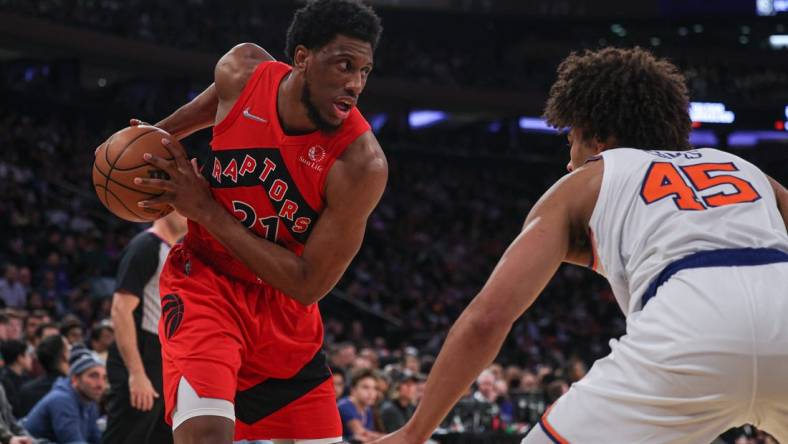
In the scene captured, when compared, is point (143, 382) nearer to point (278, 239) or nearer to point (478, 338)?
point (278, 239)

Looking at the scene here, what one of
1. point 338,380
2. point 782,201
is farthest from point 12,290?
point 782,201

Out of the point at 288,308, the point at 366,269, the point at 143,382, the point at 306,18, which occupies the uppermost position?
the point at 306,18

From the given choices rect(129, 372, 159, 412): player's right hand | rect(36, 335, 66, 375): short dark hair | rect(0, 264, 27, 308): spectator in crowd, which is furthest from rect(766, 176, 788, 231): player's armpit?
rect(0, 264, 27, 308): spectator in crowd

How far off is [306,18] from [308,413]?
1471mm

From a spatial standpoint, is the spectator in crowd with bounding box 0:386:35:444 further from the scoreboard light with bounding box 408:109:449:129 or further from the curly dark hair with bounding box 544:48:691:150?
the scoreboard light with bounding box 408:109:449:129

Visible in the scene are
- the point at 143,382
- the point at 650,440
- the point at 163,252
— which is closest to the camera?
the point at 650,440

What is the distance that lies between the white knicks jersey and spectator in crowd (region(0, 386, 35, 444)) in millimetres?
4479

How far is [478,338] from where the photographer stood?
95.7 inches

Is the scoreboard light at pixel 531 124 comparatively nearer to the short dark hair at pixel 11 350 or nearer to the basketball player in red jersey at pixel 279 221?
the short dark hair at pixel 11 350

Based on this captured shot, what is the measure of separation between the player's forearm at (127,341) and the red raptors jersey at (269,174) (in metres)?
2.01

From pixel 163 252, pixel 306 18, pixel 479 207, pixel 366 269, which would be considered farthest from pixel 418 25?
pixel 306 18

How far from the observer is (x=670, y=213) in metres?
2.47

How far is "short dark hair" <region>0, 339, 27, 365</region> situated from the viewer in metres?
8.14

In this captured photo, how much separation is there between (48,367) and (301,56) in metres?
4.93
